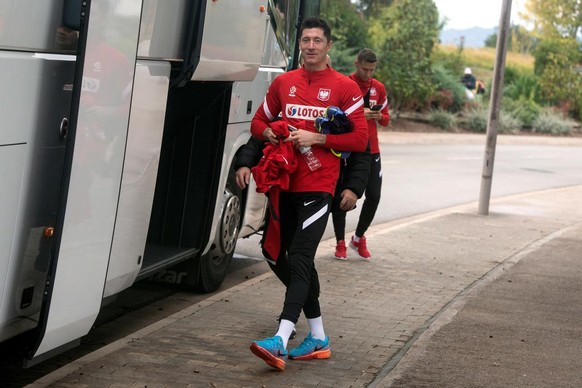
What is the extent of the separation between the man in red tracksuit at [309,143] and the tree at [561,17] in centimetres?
5037

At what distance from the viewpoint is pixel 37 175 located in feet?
18.0

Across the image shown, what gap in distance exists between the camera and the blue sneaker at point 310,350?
708 centimetres

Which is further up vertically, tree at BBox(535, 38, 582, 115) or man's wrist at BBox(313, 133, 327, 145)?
tree at BBox(535, 38, 582, 115)

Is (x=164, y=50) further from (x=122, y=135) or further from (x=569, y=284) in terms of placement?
(x=569, y=284)

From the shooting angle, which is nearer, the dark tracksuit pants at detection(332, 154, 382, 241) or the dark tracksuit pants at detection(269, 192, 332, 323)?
the dark tracksuit pants at detection(269, 192, 332, 323)

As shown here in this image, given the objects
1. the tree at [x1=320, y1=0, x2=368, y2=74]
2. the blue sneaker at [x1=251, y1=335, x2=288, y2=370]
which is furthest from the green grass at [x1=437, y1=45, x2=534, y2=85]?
the blue sneaker at [x1=251, y1=335, x2=288, y2=370]

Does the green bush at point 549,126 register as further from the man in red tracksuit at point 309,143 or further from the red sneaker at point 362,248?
the man in red tracksuit at point 309,143

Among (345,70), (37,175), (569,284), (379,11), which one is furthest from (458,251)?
(379,11)

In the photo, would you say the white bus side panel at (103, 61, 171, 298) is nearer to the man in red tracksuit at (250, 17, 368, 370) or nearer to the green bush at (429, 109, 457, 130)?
the man in red tracksuit at (250, 17, 368, 370)

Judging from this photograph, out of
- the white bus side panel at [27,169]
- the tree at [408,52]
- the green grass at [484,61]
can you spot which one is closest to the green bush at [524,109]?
the tree at [408,52]

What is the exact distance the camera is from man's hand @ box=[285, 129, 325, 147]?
689 centimetres

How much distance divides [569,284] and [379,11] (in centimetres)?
3999

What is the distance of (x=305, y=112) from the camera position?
7.02 metres

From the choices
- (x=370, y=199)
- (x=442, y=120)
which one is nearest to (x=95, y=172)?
(x=370, y=199)
